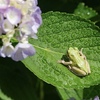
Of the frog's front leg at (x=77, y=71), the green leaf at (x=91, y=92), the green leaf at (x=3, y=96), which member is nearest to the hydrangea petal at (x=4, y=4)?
the frog's front leg at (x=77, y=71)

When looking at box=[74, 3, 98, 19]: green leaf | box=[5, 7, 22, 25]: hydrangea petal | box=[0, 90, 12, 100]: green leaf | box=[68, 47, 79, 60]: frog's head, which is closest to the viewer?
box=[5, 7, 22, 25]: hydrangea petal

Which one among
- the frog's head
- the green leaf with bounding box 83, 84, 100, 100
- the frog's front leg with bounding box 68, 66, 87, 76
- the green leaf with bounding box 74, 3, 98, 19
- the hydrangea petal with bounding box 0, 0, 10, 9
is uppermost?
the hydrangea petal with bounding box 0, 0, 10, 9

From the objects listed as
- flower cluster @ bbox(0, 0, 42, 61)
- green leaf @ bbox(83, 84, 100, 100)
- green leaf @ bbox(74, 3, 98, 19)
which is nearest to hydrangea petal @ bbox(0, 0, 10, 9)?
flower cluster @ bbox(0, 0, 42, 61)

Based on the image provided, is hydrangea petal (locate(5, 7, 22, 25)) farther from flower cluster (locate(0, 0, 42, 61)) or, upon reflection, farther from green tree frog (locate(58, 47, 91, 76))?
green tree frog (locate(58, 47, 91, 76))

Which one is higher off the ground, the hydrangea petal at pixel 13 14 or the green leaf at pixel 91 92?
the hydrangea petal at pixel 13 14

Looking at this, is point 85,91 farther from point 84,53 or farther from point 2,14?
point 2,14

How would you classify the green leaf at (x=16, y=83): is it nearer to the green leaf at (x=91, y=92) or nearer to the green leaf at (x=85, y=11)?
the green leaf at (x=91, y=92)

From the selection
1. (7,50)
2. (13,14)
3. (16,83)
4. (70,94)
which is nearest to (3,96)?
(16,83)

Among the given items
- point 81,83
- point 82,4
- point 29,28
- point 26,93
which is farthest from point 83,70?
point 82,4
